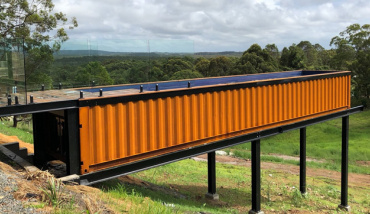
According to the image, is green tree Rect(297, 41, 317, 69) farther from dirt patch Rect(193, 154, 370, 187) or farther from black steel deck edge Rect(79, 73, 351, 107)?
black steel deck edge Rect(79, 73, 351, 107)

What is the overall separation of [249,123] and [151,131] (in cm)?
428

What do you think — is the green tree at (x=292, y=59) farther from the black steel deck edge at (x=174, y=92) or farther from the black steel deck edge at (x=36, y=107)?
the black steel deck edge at (x=36, y=107)

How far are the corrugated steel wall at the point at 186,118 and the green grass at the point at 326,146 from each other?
15.5m

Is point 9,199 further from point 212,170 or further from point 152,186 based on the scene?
point 212,170

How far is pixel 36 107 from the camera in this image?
7879 mm

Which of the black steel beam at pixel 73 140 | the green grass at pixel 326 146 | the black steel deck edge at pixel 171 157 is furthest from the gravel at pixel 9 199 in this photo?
the green grass at pixel 326 146

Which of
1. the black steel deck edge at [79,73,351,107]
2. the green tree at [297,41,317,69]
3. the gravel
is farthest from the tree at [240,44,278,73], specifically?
the gravel

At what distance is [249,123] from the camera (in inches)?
493

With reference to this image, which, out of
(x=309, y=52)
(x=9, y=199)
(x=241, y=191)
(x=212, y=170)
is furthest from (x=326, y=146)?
(x=309, y=52)

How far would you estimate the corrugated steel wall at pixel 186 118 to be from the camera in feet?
28.4

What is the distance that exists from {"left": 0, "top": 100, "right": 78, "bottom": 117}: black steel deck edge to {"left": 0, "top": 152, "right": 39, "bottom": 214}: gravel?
1.34 m

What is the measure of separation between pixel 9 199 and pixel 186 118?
548 centimetres

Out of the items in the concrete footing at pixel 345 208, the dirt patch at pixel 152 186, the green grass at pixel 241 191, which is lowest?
the concrete footing at pixel 345 208

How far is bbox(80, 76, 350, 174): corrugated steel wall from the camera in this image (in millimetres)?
8648
